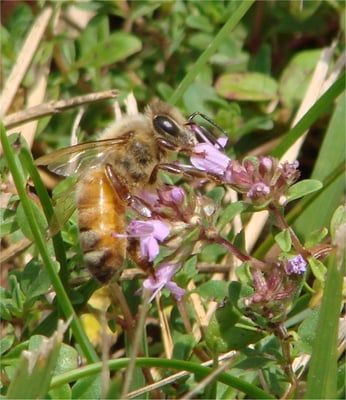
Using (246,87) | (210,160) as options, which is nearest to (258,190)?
(210,160)

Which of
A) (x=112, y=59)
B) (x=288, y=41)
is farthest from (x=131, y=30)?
(x=288, y=41)

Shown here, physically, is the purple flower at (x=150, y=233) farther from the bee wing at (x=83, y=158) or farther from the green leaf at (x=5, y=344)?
the green leaf at (x=5, y=344)

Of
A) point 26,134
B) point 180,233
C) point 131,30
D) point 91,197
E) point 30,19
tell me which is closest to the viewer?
point 180,233

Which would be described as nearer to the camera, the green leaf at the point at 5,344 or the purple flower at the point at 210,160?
the purple flower at the point at 210,160

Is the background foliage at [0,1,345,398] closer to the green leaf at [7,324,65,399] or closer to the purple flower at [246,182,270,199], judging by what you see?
the green leaf at [7,324,65,399]

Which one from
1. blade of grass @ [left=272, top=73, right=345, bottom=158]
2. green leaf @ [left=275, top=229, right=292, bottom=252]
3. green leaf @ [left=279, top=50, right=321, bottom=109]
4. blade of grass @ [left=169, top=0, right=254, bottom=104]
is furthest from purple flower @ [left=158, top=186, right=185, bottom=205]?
green leaf @ [left=279, top=50, right=321, bottom=109]

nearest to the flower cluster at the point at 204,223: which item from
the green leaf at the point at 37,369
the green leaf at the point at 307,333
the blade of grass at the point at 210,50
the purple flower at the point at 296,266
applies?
the purple flower at the point at 296,266

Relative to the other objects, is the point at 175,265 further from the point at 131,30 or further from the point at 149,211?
the point at 131,30
